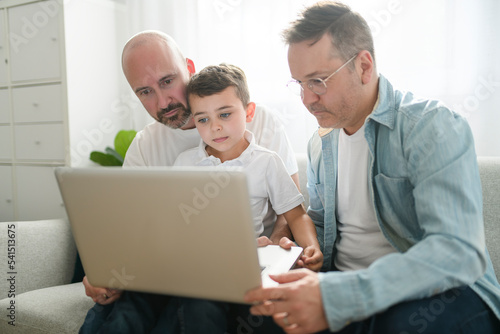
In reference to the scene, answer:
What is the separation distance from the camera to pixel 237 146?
139 cm

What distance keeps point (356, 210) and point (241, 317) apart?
438mm

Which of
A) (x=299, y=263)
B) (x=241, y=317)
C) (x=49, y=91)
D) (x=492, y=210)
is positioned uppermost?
(x=49, y=91)

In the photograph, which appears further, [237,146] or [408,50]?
[408,50]

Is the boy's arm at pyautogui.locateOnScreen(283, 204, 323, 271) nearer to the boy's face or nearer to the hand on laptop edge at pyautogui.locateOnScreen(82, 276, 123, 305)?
the boy's face

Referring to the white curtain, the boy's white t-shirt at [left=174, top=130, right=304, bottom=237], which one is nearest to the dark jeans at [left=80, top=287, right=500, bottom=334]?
the boy's white t-shirt at [left=174, top=130, right=304, bottom=237]

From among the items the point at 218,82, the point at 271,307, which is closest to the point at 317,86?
the point at 218,82

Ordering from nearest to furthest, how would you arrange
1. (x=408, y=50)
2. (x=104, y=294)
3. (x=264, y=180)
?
(x=104, y=294), (x=264, y=180), (x=408, y=50)

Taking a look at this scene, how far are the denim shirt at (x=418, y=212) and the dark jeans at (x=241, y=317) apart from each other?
22 millimetres

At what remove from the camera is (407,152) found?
1.00 metres

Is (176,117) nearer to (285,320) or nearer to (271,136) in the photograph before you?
(271,136)

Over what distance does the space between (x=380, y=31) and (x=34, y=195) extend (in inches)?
93.9

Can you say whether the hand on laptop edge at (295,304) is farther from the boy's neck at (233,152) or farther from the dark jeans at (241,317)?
the boy's neck at (233,152)

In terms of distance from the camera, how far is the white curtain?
6.24ft

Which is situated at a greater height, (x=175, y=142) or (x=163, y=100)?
(x=163, y=100)
